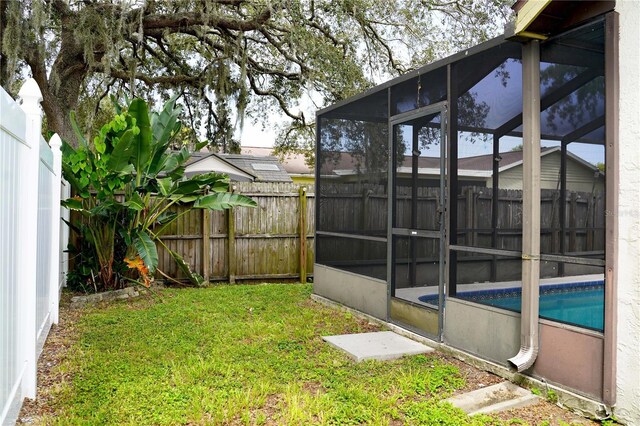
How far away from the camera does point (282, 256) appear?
893 cm

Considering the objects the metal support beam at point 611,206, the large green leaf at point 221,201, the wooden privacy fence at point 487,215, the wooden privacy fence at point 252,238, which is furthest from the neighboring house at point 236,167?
the metal support beam at point 611,206

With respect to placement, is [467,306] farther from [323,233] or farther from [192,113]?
[192,113]

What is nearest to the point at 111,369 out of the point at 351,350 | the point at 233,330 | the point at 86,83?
the point at 233,330

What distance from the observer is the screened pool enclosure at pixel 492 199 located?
128 inches

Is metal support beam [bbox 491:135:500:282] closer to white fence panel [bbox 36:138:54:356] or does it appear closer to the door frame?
the door frame

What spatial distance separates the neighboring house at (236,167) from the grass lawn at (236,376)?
24.4ft

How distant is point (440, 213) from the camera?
4.54 m

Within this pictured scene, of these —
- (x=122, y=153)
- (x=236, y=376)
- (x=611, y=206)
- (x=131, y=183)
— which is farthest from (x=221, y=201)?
(x=611, y=206)

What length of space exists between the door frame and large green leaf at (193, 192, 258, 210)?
279 cm

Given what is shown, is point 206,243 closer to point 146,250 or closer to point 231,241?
point 231,241

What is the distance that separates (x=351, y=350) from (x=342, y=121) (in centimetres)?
313

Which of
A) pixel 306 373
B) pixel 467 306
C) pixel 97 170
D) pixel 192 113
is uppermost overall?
pixel 192 113

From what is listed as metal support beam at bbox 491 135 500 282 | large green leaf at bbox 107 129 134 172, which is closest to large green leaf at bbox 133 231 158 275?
large green leaf at bbox 107 129 134 172

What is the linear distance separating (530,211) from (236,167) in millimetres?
10897
